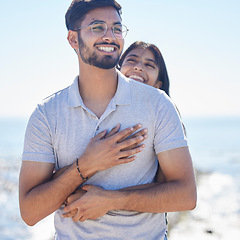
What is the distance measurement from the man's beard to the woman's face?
4.24 feet

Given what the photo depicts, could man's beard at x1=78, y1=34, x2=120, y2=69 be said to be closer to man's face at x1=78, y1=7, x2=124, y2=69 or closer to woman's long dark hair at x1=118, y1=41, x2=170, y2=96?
man's face at x1=78, y1=7, x2=124, y2=69

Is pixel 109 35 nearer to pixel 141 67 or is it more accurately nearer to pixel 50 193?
pixel 50 193

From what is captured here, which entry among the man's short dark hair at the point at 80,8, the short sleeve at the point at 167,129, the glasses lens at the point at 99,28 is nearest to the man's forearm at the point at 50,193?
the short sleeve at the point at 167,129

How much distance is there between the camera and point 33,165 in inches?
111

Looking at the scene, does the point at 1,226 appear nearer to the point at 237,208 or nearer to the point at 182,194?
the point at 237,208

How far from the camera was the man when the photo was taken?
2703mm

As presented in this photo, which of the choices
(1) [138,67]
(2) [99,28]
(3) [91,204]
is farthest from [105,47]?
(1) [138,67]

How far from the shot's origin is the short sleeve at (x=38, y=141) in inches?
111

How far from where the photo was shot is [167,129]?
2797mm

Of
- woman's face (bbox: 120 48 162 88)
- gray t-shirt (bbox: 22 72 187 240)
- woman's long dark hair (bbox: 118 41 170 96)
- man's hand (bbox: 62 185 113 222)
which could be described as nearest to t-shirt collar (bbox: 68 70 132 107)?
gray t-shirt (bbox: 22 72 187 240)

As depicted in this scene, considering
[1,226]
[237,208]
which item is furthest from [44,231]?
[237,208]

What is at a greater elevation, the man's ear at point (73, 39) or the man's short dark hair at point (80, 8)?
the man's short dark hair at point (80, 8)

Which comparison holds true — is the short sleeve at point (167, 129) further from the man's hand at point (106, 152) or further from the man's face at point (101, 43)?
the man's face at point (101, 43)

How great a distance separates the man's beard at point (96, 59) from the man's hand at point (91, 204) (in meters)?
0.98
